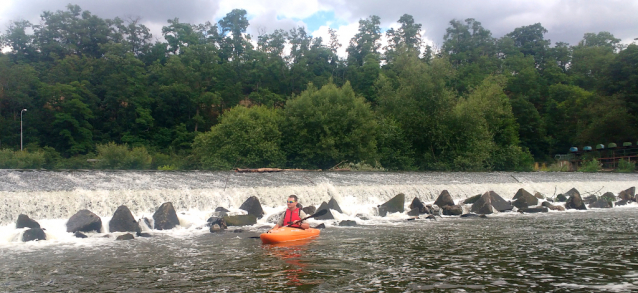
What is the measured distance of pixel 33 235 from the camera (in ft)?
40.5

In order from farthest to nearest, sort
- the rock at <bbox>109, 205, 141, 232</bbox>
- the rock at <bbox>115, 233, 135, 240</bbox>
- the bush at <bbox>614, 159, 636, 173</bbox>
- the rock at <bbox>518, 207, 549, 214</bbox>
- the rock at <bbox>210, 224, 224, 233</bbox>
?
the bush at <bbox>614, 159, 636, 173</bbox> → the rock at <bbox>518, 207, 549, 214</bbox> → the rock at <bbox>210, 224, 224, 233</bbox> → the rock at <bbox>109, 205, 141, 232</bbox> → the rock at <bbox>115, 233, 135, 240</bbox>

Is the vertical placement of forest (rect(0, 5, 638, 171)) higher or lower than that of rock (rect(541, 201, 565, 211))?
higher

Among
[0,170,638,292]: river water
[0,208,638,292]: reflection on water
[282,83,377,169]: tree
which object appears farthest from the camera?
[282,83,377,169]: tree

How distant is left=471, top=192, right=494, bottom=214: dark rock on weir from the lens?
63.7ft

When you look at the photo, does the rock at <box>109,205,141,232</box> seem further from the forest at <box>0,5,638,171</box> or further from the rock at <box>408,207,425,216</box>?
the forest at <box>0,5,638,171</box>

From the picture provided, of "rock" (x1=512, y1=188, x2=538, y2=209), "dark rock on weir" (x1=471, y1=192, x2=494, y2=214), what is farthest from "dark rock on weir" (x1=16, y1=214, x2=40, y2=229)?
"rock" (x1=512, y1=188, x2=538, y2=209)

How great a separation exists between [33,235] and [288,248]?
6.75m

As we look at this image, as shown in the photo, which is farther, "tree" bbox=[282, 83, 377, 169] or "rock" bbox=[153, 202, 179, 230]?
"tree" bbox=[282, 83, 377, 169]

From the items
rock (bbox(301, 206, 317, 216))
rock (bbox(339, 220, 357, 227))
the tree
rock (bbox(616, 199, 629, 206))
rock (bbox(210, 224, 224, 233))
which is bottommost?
rock (bbox(616, 199, 629, 206))

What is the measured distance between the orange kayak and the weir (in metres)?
4.88

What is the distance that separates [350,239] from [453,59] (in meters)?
72.3

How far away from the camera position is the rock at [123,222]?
1381 centimetres

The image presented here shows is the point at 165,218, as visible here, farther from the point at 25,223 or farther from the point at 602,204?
the point at 602,204

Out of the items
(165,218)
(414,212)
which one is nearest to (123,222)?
(165,218)
